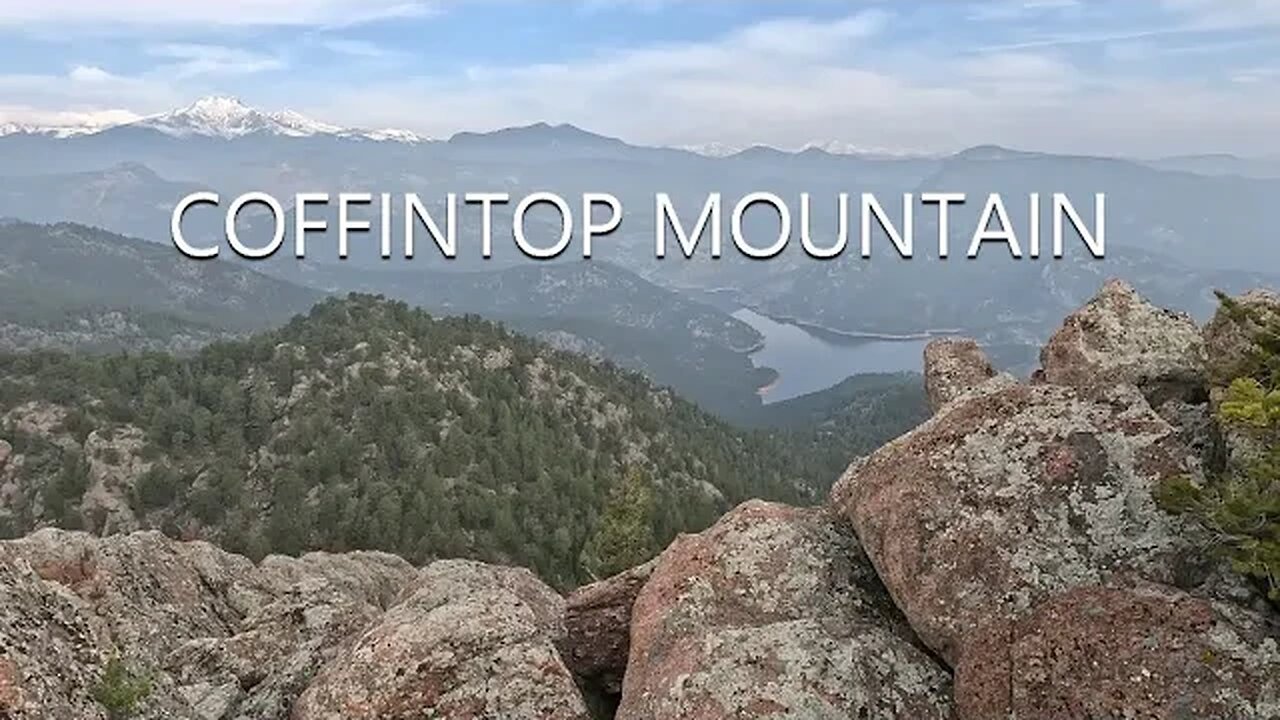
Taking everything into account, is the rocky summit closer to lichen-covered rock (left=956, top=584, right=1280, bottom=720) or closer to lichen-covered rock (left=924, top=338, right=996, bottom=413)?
lichen-covered rock (left=956, top=584, right=1280, bottom=720)

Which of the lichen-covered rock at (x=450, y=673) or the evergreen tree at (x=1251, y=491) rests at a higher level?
the evergreen tree at (x=1251, y=491)

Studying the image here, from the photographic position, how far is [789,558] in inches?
698

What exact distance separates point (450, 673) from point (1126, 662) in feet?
37.0

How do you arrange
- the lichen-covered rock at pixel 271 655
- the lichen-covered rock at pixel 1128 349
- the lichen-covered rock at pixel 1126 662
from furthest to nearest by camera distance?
the lichen-covered rock at pixel 271 655 < the lichen-covered rock at pixel 1128 349 < the lichen-covered rock at pixel 1126 662

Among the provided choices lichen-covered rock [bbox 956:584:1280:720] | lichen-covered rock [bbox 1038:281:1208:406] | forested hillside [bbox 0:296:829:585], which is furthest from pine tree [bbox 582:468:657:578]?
lichen-covered rock [bbox 956:584:1280:720]

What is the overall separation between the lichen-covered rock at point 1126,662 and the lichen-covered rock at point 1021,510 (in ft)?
2.44

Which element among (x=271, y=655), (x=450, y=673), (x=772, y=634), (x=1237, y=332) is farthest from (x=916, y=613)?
(x=271, y=655)

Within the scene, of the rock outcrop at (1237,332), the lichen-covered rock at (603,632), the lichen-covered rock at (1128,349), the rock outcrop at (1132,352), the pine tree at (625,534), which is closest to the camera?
the rock outcrop at (1237,332)

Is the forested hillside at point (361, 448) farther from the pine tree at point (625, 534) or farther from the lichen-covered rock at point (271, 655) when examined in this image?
the lichen-covered rock at point (271, 655)

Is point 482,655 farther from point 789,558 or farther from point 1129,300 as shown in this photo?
point 1129,300

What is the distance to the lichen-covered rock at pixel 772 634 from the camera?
14.7 metres

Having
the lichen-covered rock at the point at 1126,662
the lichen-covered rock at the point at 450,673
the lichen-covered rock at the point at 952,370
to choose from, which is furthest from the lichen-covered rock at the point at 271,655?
the lichen-covered rock at the point at 952,370

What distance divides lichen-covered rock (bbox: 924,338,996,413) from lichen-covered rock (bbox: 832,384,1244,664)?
929 centimetres

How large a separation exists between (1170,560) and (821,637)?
5.41m
